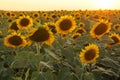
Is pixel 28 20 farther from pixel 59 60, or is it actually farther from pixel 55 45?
pixel 59 60

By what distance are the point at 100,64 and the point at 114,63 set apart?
0.96 ft

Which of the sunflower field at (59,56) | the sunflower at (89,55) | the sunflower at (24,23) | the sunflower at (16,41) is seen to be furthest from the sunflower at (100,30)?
the sunflower at (24,23)

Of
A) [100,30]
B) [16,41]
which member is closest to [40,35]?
[16,41]

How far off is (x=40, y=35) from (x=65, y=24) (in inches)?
49.5

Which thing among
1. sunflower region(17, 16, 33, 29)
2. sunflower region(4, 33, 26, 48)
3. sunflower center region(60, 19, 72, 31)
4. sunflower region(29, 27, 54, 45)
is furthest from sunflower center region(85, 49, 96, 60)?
sunflower region(17, 16, 33, 29)

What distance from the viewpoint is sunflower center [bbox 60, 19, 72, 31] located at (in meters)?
5.49

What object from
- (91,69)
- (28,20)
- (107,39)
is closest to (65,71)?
(91,69)

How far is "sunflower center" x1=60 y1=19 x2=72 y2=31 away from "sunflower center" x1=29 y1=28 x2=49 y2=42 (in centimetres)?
108

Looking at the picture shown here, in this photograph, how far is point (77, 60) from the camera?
4574mm

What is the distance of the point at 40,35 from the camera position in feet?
14.4

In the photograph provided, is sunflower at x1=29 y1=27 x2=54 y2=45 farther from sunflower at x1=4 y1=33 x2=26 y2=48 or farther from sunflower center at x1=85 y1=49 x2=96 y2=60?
sunflower at x1=4 y1=33 x2=26 y2=48

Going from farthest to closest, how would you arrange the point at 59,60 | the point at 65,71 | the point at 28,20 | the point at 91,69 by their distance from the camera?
the point at 28,20, the point at 91,69, the point at 59,60, the point at 65,71

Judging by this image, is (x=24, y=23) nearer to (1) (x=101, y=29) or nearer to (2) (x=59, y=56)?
(1) (x=101, y=29)

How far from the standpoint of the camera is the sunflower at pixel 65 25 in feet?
17.9
